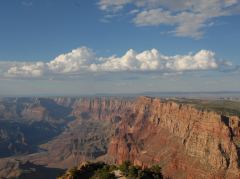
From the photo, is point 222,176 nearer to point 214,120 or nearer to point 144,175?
point 214,120

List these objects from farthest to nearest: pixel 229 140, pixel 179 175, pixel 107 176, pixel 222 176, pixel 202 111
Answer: pixel 202 111, pixel 179 175, pixel 229 140, pixel 222 176, pixel 107 176

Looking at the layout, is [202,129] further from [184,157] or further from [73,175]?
[73,175]

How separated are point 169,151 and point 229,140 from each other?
47.3 meters

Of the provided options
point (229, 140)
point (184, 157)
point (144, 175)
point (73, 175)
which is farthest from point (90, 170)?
point (184, 157)

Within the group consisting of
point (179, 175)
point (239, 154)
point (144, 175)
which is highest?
point (144, 175)

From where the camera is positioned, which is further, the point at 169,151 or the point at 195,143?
the point at 169,151

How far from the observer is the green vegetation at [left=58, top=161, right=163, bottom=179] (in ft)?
212

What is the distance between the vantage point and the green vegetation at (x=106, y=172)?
64562mm

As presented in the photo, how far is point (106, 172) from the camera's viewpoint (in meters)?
66.1

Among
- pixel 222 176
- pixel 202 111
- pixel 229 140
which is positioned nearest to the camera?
pixel 222 176

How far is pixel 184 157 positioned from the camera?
578 feet

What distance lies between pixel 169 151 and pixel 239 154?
52398 millimetres

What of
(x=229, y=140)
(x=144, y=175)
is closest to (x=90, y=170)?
(x=144, y=175)

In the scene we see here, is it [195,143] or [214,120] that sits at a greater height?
[214,120]
